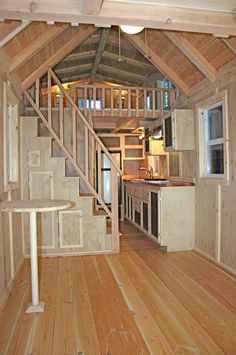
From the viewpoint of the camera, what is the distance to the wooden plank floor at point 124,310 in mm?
2039

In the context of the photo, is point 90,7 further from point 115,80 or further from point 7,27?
point 115,80

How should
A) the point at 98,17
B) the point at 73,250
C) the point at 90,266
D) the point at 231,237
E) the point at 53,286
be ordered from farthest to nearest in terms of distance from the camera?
1. the point at 73,250
2. the point at 90,266
3. the point at 231,237
4. the point at 53,286
5. the point at 98,17

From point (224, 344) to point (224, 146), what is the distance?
7.24 feet

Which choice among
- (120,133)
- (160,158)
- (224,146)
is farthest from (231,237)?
(120,133)

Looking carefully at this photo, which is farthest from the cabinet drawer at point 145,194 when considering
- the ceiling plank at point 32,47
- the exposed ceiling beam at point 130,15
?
the exposed ceiling beam at point 130,15

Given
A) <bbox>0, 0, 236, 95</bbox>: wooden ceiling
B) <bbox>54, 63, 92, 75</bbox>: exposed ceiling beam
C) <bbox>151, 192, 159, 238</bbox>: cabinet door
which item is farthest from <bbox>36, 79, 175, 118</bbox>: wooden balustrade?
<bbox>54, 63, 92, 75</bbox>: exposed ceiling beam

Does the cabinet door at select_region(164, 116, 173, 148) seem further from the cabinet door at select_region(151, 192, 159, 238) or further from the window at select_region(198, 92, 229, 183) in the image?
the cabinet door at select_region(151, 192, 159, 238)

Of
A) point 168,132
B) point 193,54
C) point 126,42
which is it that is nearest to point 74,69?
point 126,42

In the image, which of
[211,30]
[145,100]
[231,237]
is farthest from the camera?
[145,100]

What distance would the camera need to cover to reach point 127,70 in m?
6.93

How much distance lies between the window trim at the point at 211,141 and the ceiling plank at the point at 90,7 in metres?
2.12

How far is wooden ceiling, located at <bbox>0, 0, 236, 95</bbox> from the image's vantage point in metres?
1.99

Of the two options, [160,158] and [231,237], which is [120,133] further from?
[231,237]

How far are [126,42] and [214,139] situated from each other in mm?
2743
